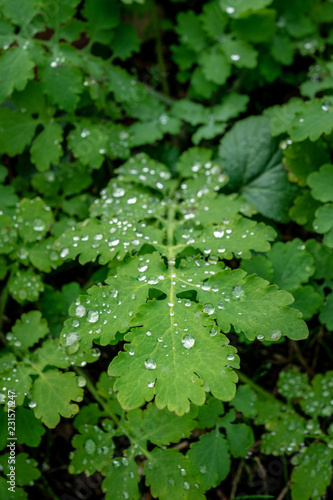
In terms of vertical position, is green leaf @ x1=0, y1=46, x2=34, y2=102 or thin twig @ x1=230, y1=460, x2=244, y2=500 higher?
green leaf @ x1=0, y1=46, x2=34, y2=102

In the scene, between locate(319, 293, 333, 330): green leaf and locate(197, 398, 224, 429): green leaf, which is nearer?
locate(197, 398, 224, 429): green leaf

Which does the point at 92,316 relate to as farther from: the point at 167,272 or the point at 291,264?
the point at 291,264

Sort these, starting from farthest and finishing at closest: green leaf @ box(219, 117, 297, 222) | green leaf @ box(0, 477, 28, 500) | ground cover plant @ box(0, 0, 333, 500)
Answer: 1. green leaf @ box(219, 117, 297, 222)
2. green leaf @ box(0, 477, 28, 500)
3. ground cover plant @ box(0, 0, 333, 500)

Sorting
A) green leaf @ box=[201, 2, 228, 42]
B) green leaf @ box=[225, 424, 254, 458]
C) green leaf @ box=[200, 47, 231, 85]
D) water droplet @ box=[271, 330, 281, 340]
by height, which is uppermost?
green leaf @ box=[201, 2, 228, 42]

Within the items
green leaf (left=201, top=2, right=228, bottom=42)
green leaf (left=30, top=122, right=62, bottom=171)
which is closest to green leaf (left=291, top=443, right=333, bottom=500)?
green leaf (left=30, top=122, right=62, bottom=171)

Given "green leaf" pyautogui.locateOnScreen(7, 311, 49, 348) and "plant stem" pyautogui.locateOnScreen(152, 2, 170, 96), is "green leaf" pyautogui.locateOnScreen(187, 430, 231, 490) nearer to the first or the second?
"green leaf" pyautogui.locateOnScreen(7, 311, 49, 348)

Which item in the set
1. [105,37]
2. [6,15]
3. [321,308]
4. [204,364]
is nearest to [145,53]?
[105,37]

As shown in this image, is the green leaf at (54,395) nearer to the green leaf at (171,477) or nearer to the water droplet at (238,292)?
the green leaf at (171,477)

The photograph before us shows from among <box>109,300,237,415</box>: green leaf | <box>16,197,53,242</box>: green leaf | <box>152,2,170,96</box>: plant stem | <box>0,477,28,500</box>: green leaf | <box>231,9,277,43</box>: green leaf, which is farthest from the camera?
<box>152,2,170,96</box>: plant stem
